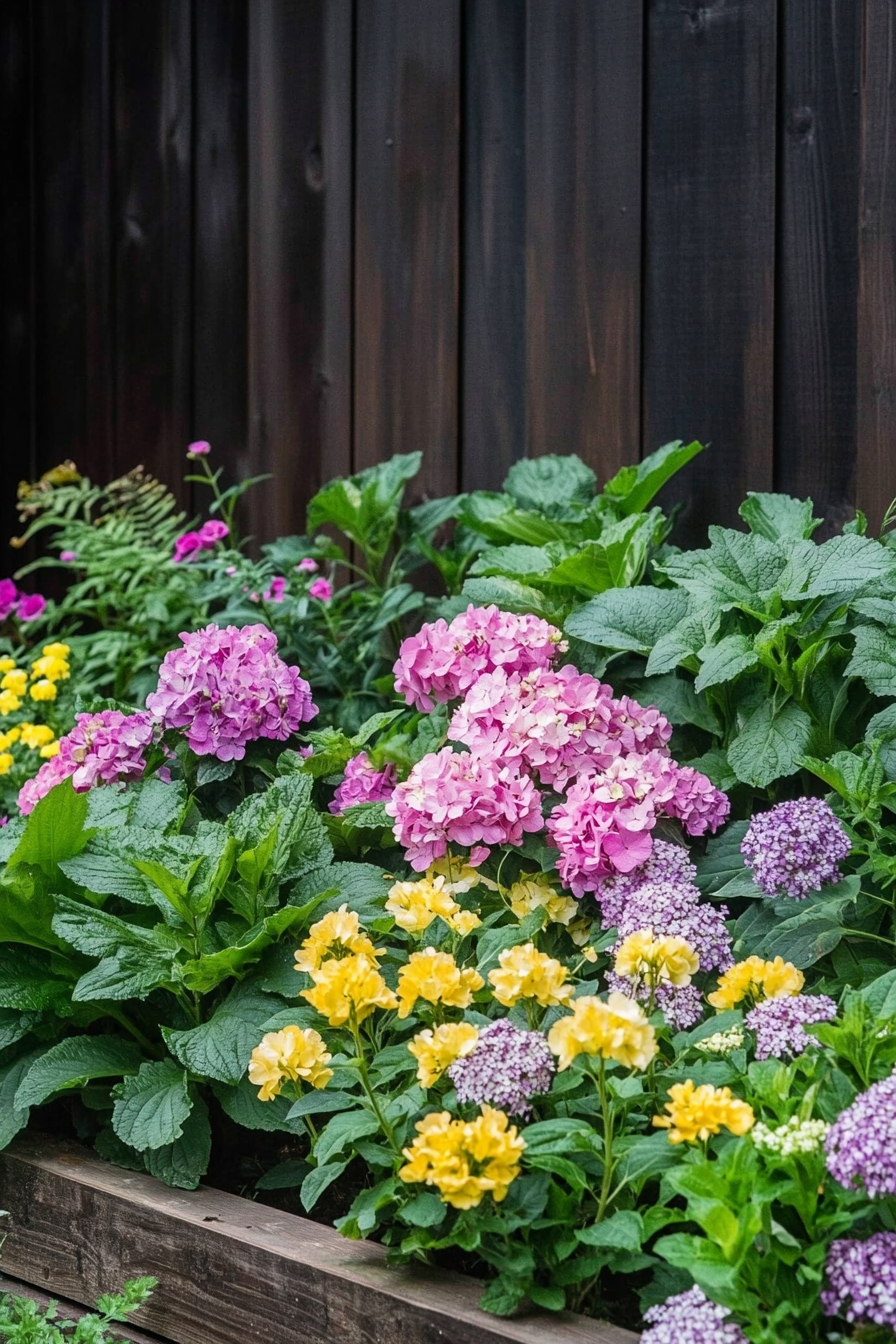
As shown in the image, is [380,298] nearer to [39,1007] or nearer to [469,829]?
[469,829]

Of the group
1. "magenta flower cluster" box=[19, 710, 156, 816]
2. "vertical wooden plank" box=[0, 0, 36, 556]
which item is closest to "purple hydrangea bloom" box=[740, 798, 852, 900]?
"magenta flower cluster" box=[19, 710, 156, 816]

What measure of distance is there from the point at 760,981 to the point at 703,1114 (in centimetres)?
22

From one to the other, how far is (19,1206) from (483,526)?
123 centimetres

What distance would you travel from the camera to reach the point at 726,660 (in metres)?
1.44

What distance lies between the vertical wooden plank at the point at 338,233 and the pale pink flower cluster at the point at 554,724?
1231mm

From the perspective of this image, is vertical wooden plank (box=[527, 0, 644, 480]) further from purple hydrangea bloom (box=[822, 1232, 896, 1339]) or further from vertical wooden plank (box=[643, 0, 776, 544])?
purple hydrangea bloom (box=[822, 1232, 896, 1339])

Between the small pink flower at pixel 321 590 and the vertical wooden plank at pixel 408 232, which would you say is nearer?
the small pink flower at pixel 321 590

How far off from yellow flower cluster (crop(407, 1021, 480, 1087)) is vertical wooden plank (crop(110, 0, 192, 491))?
2192 mm

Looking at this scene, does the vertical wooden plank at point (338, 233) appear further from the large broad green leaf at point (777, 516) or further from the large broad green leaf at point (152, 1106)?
the large broad green leaf at point (152, 1106)

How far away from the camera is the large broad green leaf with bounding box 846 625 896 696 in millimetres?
1388

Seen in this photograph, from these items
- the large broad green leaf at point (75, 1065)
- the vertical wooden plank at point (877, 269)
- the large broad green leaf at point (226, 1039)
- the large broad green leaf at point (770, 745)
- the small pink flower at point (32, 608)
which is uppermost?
the vertical wooden plank at point (877, 269)

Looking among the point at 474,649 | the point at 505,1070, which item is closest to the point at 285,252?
the point at 474,649

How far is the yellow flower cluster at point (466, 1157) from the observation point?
96 cm

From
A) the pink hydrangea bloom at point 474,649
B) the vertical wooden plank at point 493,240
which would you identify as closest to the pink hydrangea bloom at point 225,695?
the pink hydrangea bloom at point 474,649
